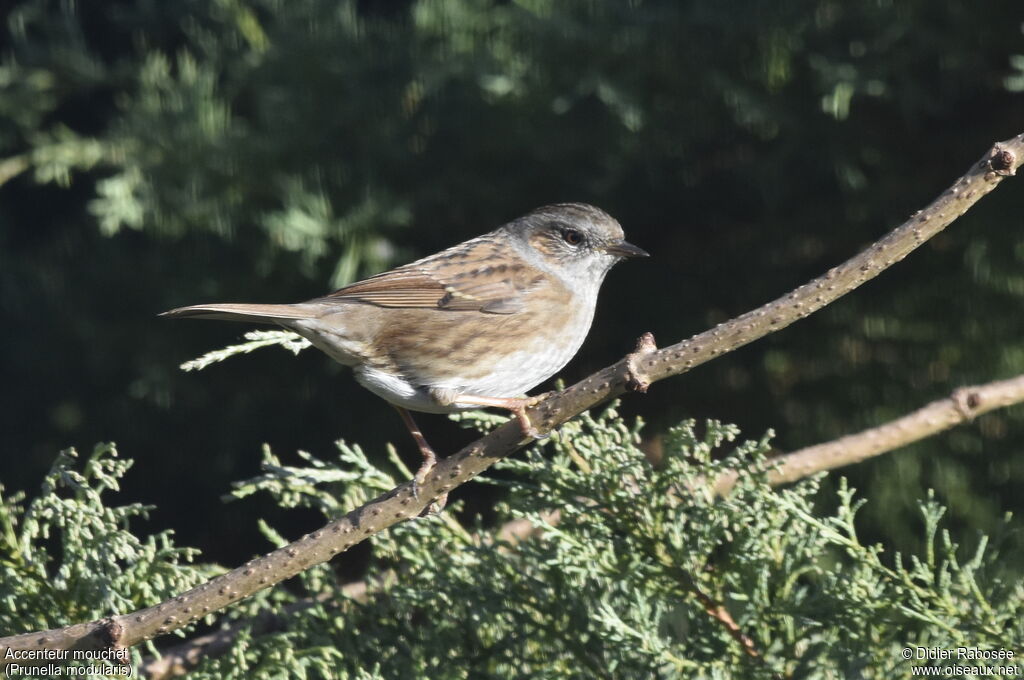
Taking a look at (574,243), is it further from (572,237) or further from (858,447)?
(858,447)

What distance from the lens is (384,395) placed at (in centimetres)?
292

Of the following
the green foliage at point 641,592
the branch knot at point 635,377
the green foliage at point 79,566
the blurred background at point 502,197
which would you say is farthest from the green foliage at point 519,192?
the branch knot at point 635,377

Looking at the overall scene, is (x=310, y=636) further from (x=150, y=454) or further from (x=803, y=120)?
(x=803, y=120)

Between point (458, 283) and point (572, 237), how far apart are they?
40 cm

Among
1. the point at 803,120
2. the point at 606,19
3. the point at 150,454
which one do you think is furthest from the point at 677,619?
the point at 150,454

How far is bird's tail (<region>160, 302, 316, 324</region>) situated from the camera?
2.55 metres

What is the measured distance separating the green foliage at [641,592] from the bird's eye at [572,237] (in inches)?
31.9

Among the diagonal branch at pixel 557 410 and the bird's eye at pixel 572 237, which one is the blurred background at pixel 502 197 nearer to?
the bird's eye at pixel 572 237

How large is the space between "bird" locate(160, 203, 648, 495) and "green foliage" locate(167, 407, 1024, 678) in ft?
0.71

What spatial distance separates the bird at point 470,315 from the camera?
2908 mm

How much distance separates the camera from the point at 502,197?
3664 mm

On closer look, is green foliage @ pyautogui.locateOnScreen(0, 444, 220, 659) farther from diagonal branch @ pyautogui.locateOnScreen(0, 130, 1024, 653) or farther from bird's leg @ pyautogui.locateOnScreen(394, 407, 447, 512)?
bird's leg @ pyautogui.locateOnScreen(394, 407, 447, 512)

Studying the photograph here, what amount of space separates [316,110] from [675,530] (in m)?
1.95

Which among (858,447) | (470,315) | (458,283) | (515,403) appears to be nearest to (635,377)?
(515,403)
